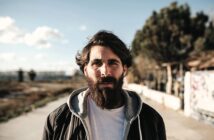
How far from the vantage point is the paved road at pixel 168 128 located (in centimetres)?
901

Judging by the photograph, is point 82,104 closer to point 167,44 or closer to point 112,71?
point 112,71

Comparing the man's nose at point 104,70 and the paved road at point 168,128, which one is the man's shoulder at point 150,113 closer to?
the man's nose at point 104,70

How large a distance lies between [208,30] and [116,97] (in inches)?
1149

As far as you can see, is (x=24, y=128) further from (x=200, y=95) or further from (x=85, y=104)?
(x=85, y=104)

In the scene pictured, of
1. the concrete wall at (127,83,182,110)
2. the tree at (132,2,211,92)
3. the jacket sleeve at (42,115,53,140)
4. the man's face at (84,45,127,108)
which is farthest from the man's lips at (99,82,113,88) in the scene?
the tree at (132,2,211,92)

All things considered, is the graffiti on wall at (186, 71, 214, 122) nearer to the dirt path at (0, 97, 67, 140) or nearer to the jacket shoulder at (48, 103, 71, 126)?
the dirt path at (0, 97, 67, 140)

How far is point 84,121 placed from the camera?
2131 millimetres

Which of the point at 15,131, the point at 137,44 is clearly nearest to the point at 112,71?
the point at 15,131

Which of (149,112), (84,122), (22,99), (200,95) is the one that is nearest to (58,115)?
(84,122)

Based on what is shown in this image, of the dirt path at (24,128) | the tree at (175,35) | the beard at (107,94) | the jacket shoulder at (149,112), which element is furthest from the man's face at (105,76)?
the tree at (175,35)

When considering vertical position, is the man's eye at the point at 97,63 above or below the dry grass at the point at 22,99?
above

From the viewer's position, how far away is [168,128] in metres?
10.3

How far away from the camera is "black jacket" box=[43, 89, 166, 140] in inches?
83.0

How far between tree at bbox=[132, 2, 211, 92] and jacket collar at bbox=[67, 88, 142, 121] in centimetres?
2702
